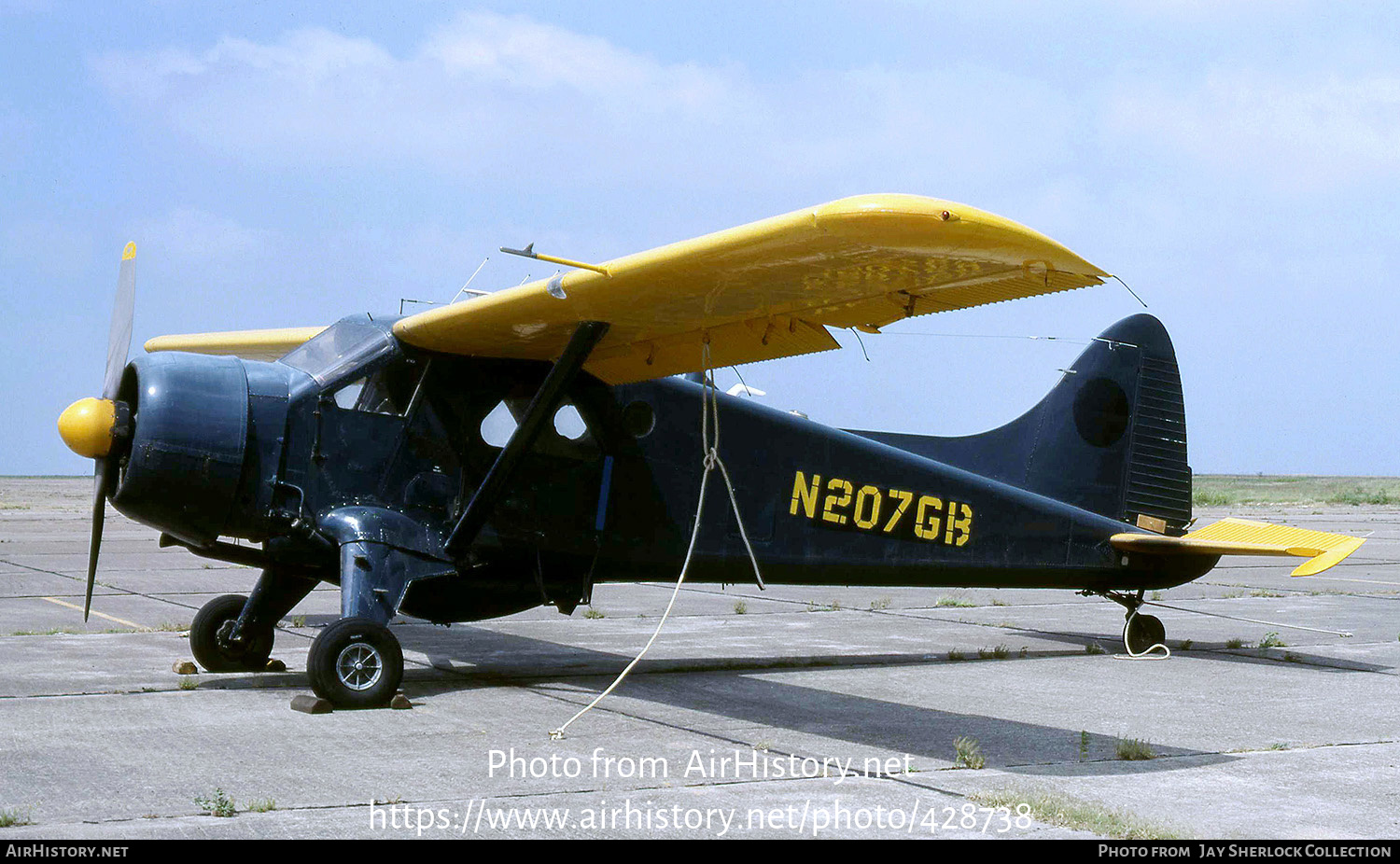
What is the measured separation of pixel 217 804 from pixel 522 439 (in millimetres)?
3632

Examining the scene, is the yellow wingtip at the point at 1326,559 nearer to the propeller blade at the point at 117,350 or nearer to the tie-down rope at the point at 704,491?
the tie-down rope at the point at 704,491

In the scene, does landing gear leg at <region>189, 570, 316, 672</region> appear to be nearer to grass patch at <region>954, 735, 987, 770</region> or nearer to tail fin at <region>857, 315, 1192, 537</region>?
grass patch at <region>954, 735, 987, 770</region>

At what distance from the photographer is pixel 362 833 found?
4738 millimetres

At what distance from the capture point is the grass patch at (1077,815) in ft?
15.9

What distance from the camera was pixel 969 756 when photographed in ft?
20.6

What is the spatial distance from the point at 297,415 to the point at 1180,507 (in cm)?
757

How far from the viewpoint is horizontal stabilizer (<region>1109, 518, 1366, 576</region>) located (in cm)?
991

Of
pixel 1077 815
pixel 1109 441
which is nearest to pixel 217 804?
pixel 1077 815

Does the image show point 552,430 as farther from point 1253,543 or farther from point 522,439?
point 1253,543

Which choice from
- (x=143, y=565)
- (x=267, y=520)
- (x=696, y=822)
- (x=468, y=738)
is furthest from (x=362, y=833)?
(x=143, y=565)

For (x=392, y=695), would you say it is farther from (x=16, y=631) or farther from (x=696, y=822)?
(x=16, y=631)

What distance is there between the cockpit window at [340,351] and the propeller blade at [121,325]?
102 centimetres

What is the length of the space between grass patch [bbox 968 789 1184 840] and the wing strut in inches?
149

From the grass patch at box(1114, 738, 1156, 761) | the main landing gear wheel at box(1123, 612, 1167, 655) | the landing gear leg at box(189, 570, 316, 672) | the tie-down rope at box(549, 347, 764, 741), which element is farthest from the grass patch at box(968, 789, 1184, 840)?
the main landing gear wheel at box(1123, 612, 1167, 655)
